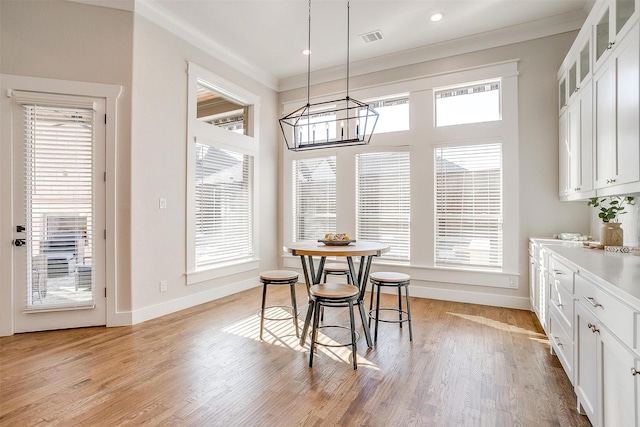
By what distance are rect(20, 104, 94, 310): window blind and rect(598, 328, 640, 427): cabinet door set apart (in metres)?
4.15

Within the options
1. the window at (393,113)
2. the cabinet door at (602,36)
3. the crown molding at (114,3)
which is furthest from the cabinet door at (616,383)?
the crown molding at (114,3)

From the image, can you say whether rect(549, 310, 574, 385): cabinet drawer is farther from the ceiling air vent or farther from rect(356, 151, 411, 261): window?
the ceiling air vent

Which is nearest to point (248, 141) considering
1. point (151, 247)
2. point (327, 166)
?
point (327, 166)

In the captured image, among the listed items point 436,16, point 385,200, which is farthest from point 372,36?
point 385,200

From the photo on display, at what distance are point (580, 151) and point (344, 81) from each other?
3.39 m

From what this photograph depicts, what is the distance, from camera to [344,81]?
5.30 meters

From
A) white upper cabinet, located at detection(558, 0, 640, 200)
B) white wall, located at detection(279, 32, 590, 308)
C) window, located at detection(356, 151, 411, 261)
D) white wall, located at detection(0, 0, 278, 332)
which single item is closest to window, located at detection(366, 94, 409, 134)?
window, located at detection(356, 151, 411, 261)

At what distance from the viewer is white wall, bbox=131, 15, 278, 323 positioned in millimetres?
3605

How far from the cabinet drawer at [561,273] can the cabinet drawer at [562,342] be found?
0.96 ft

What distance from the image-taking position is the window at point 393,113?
16.1ft

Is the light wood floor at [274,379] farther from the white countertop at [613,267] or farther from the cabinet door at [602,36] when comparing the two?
the cabinet door at [602,36]

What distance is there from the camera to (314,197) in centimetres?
561

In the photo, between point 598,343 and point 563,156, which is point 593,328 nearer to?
point 598,343

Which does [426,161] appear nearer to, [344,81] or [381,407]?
[344,81]
